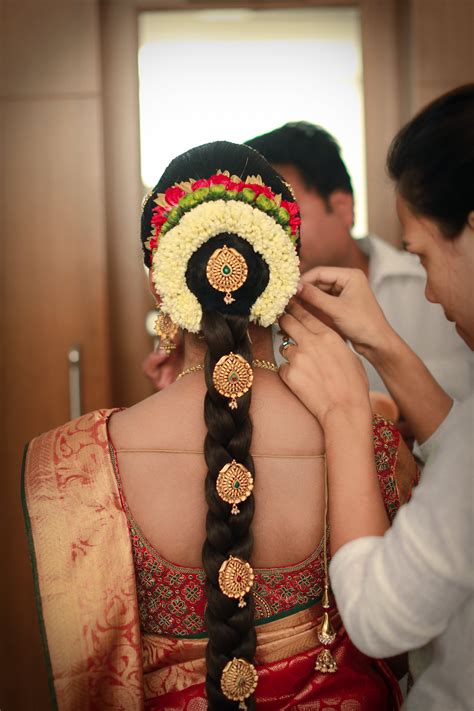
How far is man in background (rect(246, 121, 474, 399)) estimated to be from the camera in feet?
7.38

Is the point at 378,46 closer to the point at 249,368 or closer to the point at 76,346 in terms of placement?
the point at 76,346

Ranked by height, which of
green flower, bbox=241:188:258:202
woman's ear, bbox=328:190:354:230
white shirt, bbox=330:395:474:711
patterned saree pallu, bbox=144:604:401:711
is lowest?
patterned saree pallu, bbox=144:604:401:711

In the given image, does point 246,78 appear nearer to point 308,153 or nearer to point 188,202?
point 308,153

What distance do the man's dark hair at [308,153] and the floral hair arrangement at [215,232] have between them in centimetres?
114

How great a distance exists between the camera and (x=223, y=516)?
110 centimetres

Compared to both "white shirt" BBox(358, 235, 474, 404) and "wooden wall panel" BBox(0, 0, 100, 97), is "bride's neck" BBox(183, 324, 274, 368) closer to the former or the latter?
"white shirt" BBox(358, 235, 474, 404)

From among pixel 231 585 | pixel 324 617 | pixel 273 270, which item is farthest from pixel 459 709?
pixel 273 270

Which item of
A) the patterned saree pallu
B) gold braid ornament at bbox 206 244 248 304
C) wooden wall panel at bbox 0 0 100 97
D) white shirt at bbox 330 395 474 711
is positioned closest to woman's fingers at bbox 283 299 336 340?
gold braid ornament at bbox 206 244 248 304

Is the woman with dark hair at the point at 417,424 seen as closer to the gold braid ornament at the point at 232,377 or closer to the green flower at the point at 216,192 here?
the gold braid ornament at the point at 232,377

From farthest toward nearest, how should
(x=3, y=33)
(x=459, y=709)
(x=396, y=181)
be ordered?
1. (x=3, y=33)
2. (x=396, y=181)
3. (x=459, y=709)

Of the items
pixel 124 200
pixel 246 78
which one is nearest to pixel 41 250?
pixel 124 200

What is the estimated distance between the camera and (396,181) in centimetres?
131

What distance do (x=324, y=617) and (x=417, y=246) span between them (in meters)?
0.63

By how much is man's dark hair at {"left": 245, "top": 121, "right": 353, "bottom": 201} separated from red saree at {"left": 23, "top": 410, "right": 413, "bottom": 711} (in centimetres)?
132
